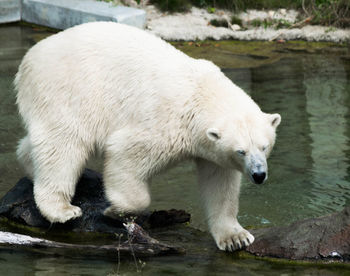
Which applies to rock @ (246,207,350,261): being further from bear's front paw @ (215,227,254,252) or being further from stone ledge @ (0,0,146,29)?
stone ledge @ (0,0,146,29)

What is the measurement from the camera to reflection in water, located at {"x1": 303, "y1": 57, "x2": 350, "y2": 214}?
637 centimetres

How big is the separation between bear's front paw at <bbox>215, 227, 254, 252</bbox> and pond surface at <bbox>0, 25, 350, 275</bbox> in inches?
2.7

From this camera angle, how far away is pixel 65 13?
12.6 m

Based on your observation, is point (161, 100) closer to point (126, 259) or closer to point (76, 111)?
point (76, 111)

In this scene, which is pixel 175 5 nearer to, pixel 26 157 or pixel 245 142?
pixel 26 157

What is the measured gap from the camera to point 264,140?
15.1ft

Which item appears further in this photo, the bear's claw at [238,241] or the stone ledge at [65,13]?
the stone ledge at [65,13]

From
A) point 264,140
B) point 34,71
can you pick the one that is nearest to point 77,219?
point 34,71

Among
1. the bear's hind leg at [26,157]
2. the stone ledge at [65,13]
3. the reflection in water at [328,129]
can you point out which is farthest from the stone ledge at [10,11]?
the bear's hind leg at [26,157]

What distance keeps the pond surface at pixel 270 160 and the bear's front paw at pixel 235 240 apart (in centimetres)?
7

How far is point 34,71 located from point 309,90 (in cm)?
527

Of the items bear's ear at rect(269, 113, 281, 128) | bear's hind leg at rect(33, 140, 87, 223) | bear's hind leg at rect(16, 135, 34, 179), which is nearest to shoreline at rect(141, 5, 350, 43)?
bear's hind leg at rect(16, 135, 34, 179)

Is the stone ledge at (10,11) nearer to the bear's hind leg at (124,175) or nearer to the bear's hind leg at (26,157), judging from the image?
the bear's hind leg at (26,157)

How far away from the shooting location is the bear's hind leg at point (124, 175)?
503cm
